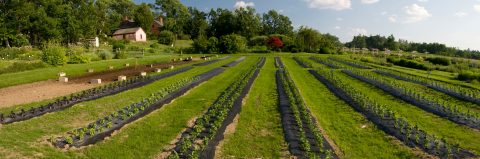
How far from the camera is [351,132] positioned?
13.0m

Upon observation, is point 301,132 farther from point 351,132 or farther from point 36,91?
point 36,91

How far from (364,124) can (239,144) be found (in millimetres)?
5522

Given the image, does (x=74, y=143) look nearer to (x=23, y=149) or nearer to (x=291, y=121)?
(x=23, y=149)

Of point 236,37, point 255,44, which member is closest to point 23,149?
point 236,37

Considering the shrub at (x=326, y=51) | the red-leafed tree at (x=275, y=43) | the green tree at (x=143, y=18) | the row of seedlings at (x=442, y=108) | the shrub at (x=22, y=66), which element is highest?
the green tree at (x=143, y=18)

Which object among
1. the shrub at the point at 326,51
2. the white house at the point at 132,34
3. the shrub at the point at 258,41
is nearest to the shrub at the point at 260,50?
the shrub at the point at 258,41

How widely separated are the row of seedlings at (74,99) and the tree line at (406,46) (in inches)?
3848

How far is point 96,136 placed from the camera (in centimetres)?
1181

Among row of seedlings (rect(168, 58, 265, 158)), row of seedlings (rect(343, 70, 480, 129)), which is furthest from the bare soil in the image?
row of seedlings (rect(343, 70, 480, 129))

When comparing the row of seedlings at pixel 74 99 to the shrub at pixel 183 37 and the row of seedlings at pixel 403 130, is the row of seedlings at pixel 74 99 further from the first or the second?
the shrub at pixel 183 37

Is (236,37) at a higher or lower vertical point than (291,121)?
higher

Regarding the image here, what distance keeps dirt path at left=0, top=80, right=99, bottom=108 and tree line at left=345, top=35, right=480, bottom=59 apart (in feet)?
331

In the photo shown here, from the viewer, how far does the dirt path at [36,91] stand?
1762 cm

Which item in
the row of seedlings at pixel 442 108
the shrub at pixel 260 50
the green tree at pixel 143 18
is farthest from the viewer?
the green tree at pixel 143 18
